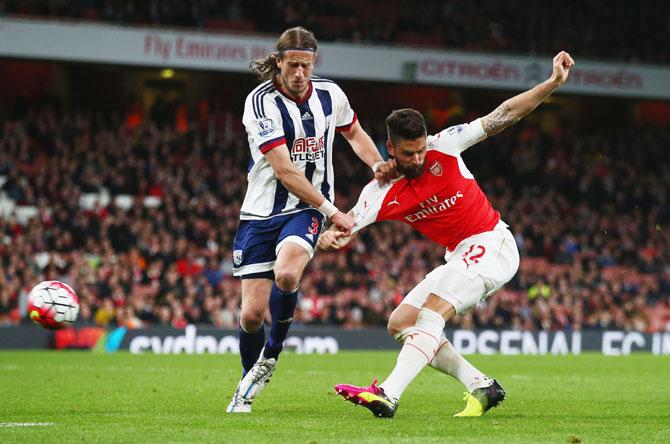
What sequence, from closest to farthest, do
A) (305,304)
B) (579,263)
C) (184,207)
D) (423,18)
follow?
(305,304), (184,207), (579,263), (423,18)

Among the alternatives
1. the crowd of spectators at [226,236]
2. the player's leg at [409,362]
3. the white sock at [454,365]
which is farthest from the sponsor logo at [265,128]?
the crowd of spectators at [226,236]

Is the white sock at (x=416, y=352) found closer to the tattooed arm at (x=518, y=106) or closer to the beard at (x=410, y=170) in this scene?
the beard at (x=410, y=170)

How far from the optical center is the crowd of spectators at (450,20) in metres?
28.3

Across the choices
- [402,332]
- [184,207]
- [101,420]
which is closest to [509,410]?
[402,332]

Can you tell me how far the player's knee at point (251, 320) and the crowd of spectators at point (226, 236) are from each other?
13.0 m

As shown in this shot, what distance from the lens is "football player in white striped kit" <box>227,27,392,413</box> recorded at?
7.86 m

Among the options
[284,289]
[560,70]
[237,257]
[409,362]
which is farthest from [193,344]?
[560,70]

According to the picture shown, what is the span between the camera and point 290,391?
10602 mm

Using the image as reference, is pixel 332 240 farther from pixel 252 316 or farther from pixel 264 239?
pixel 252 316

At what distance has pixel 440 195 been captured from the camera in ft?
25.1

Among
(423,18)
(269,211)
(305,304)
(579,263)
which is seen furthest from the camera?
(423,18)

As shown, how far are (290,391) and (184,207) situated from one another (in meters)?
15.2

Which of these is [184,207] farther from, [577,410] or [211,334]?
[577,410]

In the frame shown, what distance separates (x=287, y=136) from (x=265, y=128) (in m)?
0.24
